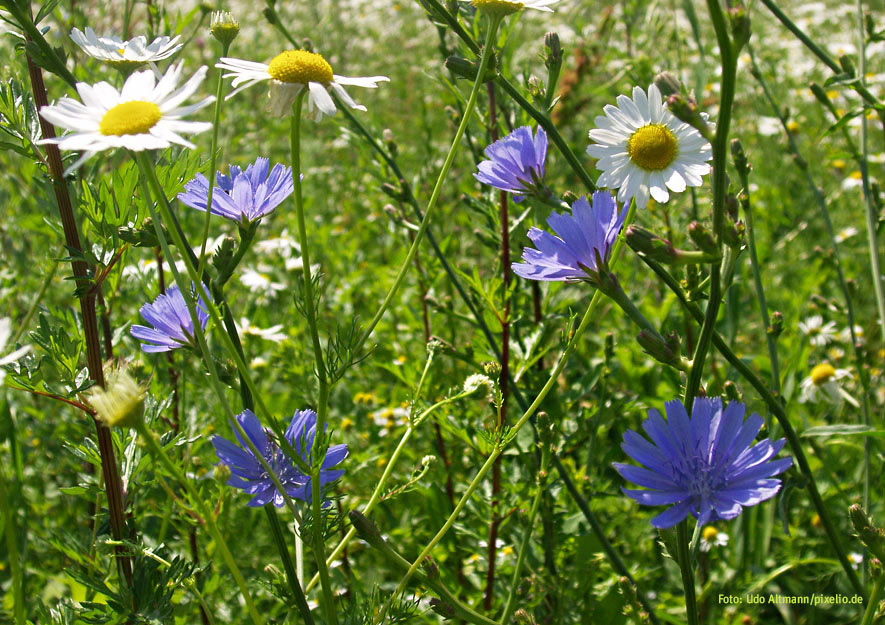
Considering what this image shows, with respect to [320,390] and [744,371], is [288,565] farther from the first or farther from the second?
[744,371]

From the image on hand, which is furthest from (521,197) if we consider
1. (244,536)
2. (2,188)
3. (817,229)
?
(817,229)

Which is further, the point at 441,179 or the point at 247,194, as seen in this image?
the point at 247,194

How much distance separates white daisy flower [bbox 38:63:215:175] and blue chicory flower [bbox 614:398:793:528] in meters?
0.57

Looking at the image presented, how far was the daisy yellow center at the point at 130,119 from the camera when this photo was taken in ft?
2.45

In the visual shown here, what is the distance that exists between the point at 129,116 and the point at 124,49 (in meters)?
0.33

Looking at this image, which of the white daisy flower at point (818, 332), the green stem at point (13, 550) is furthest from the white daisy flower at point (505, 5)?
the white daisy flower at point (818, 332)

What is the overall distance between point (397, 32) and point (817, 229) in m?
4.23

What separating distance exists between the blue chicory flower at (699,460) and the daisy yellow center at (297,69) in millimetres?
527

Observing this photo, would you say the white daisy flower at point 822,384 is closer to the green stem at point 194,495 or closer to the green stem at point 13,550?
the green stem at point 194,495

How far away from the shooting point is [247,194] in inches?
38.3

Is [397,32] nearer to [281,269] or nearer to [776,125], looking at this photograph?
[776,125]

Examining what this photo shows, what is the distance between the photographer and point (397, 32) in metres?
6.48

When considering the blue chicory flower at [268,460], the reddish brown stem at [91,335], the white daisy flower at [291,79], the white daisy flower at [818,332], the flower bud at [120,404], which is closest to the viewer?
the flower bud at [120,404]

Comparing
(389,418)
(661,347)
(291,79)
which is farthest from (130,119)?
(389,418)
